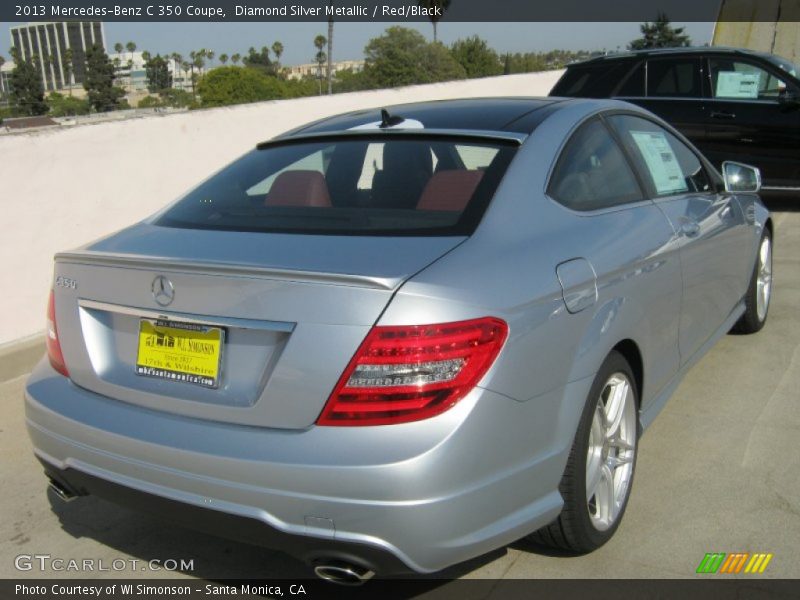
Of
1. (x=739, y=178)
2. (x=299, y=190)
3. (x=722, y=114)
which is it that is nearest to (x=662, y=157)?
(x=739, y=178)

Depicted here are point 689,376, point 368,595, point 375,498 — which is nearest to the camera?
point 375,498

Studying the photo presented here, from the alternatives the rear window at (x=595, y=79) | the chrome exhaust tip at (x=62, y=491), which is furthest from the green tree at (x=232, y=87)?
the chrome exhaust tip at (x=62, y=491)

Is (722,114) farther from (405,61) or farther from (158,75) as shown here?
(158,75)

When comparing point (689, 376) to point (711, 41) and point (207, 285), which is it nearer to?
point (207, 285)

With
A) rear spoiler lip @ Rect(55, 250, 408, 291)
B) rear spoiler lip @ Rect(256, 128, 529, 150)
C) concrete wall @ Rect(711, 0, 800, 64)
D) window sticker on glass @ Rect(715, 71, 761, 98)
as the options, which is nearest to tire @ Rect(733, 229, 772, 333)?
rear spoiler lip @ Rect(256, 128, 529, 150)

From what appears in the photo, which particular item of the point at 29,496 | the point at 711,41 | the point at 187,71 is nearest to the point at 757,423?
the point at 29,496

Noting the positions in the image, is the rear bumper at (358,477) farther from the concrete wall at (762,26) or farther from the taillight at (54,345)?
the concrete wall at (762,26)

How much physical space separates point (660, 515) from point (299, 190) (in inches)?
72.3

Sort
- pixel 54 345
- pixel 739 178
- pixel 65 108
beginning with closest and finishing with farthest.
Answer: pixel 54 345 < pixel 739 178 < pixel 65 108

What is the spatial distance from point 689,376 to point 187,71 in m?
116

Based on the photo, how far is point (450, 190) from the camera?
9.24 ft

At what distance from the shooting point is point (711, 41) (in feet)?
63.5

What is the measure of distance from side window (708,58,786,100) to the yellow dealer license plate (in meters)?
8.28

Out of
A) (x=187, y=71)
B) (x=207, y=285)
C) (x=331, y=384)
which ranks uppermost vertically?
(x=207, y=285)
